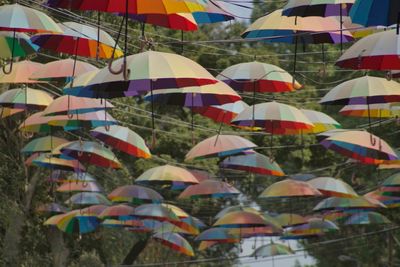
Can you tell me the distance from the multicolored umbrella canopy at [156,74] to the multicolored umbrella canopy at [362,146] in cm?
355

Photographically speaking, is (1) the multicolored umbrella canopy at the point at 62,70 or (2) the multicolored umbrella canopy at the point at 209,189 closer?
(1) the multicolored umbrella canopy at the point at 62,70

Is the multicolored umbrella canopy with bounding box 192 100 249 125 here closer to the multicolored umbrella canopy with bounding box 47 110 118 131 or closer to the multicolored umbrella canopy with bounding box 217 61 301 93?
the multicolored umbrella canopy with bounding box 217 61 301 93

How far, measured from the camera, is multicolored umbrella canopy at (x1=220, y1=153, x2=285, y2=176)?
11.4 meters

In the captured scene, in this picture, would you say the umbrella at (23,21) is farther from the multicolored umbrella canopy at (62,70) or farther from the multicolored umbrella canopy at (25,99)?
the multicolored umbrella canopy at (25,99)

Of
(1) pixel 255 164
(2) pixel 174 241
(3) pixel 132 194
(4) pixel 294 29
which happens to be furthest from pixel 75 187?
(4) pixel 294 29

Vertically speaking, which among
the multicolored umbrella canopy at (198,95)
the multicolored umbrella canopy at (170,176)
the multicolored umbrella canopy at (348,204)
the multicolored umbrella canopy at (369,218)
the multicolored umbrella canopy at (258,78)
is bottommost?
the multicolored umbrella canopy at (369,218)

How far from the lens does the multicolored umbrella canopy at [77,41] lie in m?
7.79

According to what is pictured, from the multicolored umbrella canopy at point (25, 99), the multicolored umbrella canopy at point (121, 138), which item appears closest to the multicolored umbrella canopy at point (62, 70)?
the multicolored umbrella canopy at point (25, 99)

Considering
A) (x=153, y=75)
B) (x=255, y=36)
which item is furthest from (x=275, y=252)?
(x=153, y=75)

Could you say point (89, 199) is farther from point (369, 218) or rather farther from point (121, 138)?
point (121, 138)

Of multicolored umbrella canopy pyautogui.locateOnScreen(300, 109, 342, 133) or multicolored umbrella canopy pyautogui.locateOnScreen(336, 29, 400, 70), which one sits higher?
multicolored umbrella canopy pyautogui.locateOnScreen(336, 29, 400, 70)

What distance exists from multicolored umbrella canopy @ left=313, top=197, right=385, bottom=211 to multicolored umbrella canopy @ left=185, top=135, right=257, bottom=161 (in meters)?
3.95

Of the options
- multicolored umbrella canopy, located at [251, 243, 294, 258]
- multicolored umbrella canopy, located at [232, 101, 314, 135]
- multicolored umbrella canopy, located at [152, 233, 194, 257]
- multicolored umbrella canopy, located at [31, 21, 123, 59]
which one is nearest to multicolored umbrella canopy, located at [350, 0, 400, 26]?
multicolored umbrella canopy, located at [31, 21, 123, 59]

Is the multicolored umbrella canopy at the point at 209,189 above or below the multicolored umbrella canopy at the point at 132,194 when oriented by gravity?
above
